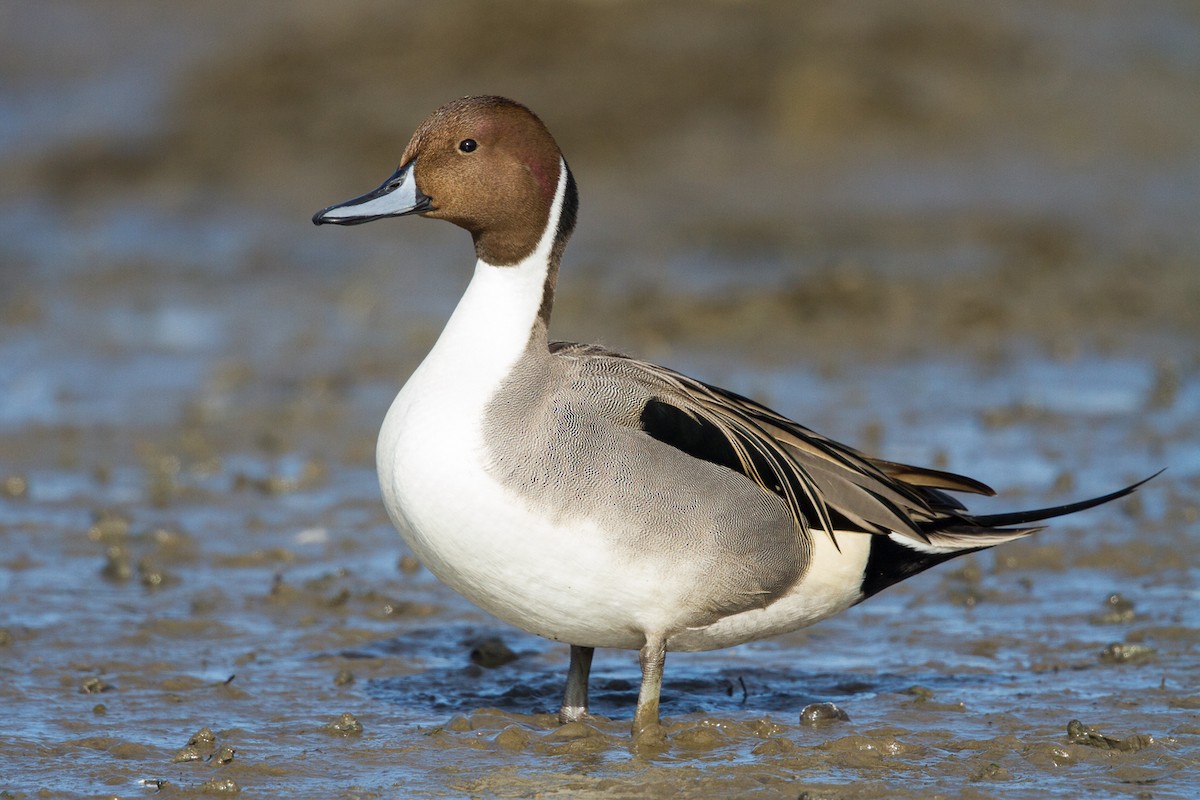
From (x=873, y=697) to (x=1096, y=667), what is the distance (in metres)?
0.74

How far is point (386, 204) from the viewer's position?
4.38m

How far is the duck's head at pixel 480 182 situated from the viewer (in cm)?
437

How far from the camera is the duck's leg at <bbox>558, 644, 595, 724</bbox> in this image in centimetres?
459

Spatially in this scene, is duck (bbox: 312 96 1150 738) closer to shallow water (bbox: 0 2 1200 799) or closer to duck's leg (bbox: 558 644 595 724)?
duck's leg (bbox: 558 644 595 724)

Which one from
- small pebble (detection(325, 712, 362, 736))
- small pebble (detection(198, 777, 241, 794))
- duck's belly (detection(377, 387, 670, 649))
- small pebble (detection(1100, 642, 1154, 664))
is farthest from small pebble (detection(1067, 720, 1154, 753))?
small pebble (detection(198, 777, 241, 794))

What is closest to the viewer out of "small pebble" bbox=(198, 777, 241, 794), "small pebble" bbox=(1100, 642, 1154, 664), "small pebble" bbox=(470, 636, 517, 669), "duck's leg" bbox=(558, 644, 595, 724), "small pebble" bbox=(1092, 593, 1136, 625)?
"small pebble" bbox=(198, 777, 241, 794)

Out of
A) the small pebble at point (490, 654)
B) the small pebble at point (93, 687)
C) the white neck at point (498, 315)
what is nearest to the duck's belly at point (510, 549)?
the white neck at point (498, 315)

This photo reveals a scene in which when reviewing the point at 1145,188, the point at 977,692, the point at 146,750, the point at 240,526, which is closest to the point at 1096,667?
the point at 977,692

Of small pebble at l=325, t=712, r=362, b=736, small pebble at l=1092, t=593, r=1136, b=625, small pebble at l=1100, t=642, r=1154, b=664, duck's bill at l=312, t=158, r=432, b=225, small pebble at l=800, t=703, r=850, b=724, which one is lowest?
small pebble at l=325, t=712, r=362, b=736

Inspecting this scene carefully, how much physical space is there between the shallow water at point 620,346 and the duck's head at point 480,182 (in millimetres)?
1362

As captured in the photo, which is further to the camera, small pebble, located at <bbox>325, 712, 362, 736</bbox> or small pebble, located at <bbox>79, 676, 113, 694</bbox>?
small pebble, located at <bbox>79, 676, 113, 694</bbox>

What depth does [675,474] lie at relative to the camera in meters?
4.20

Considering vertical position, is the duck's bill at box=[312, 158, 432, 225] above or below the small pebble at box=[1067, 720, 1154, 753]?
above

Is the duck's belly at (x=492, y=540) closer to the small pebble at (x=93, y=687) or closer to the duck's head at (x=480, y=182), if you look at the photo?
the duck's head at (x=480, y=182)
